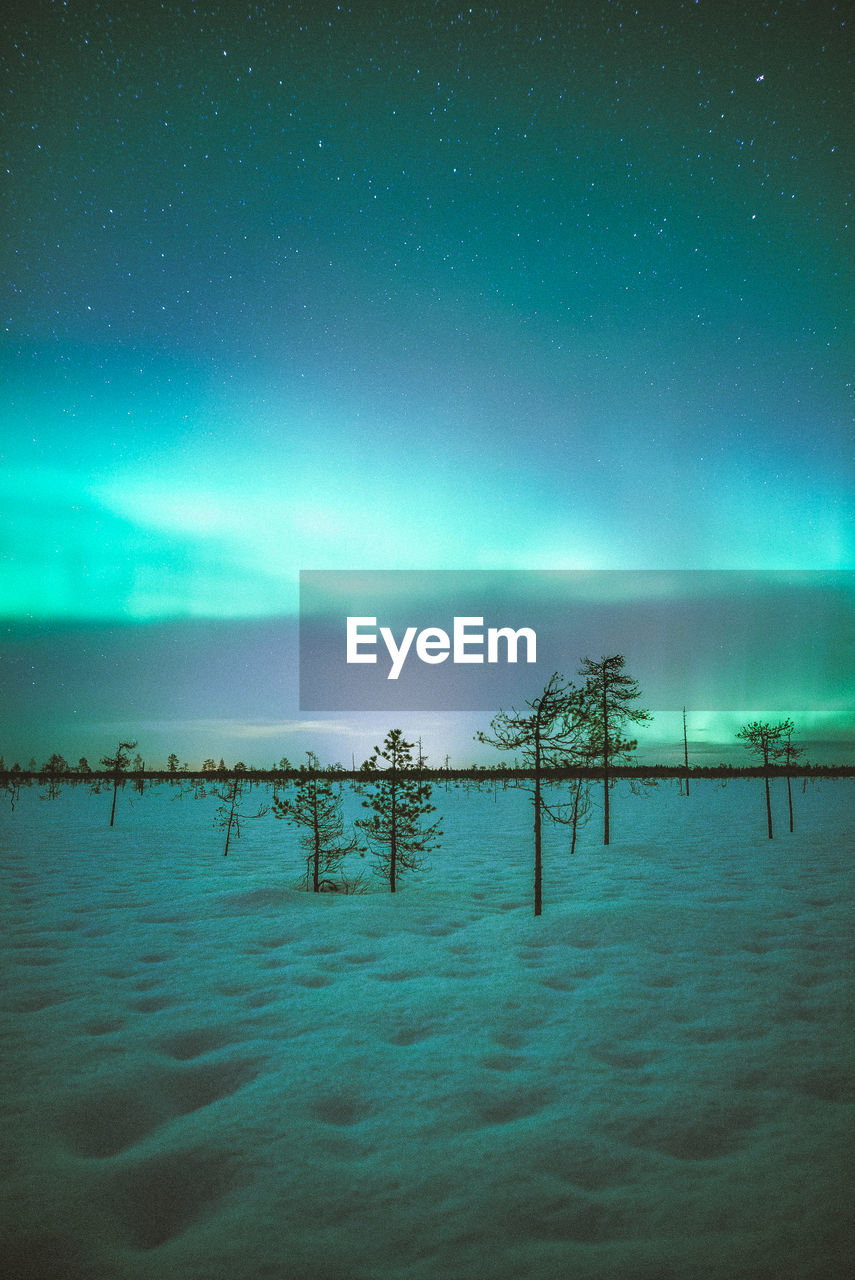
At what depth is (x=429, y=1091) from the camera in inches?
241

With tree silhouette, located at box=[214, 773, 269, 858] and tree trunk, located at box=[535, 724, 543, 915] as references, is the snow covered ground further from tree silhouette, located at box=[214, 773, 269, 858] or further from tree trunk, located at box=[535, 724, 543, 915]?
tree silhouette, located at box=[214, 773, 269, 858]

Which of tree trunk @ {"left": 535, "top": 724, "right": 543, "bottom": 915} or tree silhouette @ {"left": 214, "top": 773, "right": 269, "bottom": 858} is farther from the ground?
tree trunk @ {"left": 535, "top": 724, "right": 543, "bottom": 915}

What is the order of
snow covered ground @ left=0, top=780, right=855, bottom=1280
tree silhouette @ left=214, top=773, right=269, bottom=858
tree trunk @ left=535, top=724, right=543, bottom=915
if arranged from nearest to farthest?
snow covered ground @ left=0, top=780, right=855, bottom=1280 < tree trunk @ left=535, top=724, right=543, bottom=915 < tree silhouette @ left=214, top=773, right=269, bottom=858

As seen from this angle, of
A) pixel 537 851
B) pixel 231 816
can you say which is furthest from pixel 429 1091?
pixel 231 816

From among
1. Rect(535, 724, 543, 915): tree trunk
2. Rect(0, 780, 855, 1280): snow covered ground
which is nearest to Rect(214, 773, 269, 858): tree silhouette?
Rect(0, 780, 855, 1280): snow covered ground

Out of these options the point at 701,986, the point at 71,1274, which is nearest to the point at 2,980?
the point at 71,1274

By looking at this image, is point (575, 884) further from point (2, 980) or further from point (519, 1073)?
point (2, 980)

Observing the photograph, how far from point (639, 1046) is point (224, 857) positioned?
2009 centimetres

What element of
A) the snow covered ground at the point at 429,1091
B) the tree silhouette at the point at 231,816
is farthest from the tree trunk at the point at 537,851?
the tree silhouette at the point at 231,816

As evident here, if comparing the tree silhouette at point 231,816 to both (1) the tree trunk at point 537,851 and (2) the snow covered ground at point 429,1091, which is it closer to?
(2) the snow covered ground at point 429,1091

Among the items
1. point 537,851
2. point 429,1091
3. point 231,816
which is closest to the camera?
point 429,1091

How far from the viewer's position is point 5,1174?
480 centimetres

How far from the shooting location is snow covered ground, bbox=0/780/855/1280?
13.2 ft

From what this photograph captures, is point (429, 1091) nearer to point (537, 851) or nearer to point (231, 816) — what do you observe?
point (537, 851)
